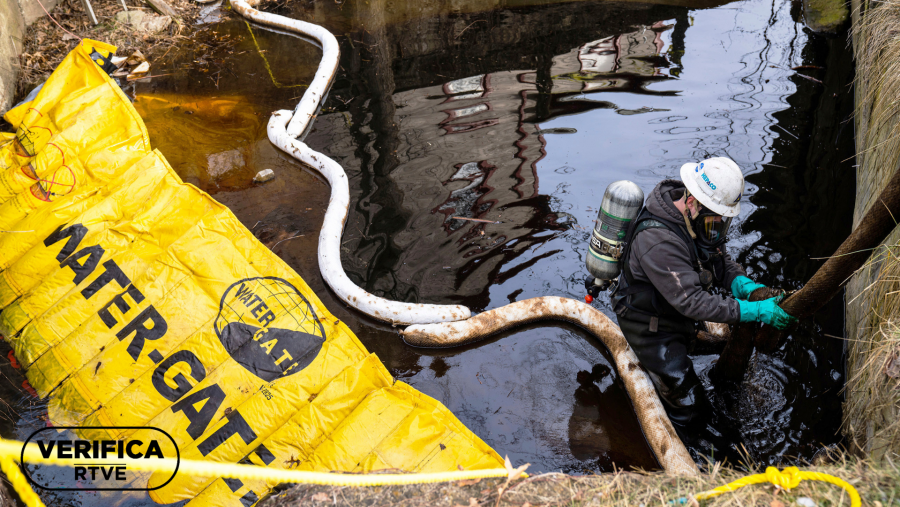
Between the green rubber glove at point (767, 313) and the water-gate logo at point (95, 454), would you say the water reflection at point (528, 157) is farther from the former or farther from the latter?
the water-gate logo at point (95, 454)

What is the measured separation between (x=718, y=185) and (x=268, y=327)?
11.0 feet

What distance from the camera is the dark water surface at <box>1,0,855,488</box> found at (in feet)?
13.3

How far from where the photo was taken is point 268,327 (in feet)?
12.9

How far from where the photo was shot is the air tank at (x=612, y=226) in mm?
3281

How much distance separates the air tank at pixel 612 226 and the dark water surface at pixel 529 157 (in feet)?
3.87

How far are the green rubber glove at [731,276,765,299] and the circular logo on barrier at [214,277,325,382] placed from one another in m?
3.12

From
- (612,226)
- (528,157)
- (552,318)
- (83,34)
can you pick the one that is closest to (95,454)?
(552,318)

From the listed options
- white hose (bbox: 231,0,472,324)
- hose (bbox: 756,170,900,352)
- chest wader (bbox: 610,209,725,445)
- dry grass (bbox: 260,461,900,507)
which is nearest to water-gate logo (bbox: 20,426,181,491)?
dry grass (bbox: 260,461,900,507)

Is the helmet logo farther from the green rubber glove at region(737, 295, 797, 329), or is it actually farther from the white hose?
the white hose

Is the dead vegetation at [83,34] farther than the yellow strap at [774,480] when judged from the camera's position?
Yes

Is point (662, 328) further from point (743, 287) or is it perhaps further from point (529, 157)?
point (529, 157)

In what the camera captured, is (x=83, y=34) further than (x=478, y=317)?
Yes

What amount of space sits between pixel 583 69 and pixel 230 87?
560cm

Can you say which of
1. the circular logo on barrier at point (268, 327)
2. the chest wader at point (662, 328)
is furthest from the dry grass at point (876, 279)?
the circular logo on barrier at point (268, 327)
